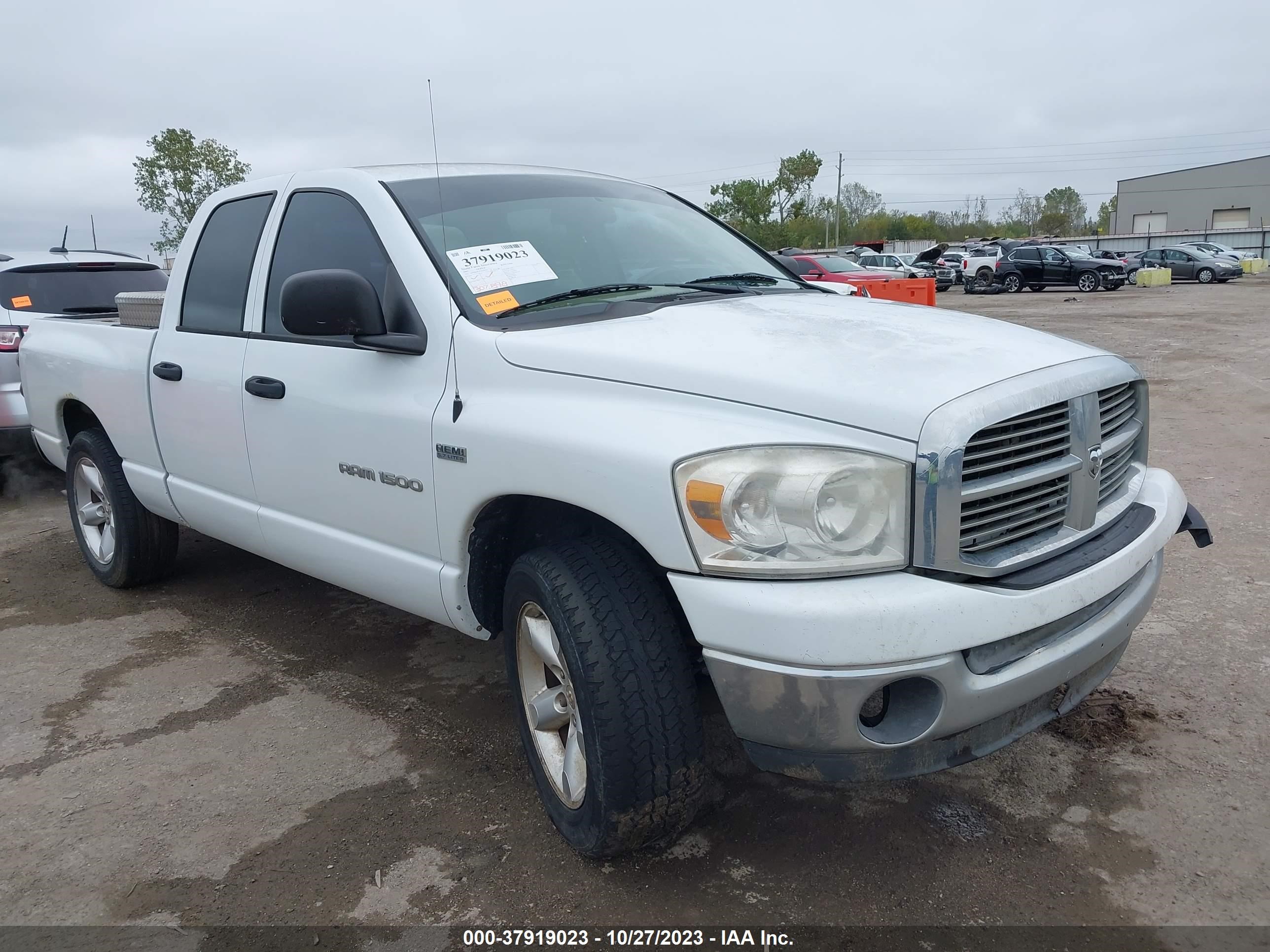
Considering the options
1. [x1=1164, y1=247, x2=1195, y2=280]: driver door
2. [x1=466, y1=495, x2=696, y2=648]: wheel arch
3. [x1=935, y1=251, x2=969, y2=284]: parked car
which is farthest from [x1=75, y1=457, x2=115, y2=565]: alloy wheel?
[x1=1164, y1=247, x2=1195, y2=280]: driver door

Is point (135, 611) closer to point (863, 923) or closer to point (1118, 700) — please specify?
point (863, 923)

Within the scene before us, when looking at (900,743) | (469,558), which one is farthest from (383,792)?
(900,743)

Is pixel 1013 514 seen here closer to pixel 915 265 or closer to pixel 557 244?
pixel 557 244

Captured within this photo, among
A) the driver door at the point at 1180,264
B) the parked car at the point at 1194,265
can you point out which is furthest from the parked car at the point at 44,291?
the driver door at the point at 1180,264

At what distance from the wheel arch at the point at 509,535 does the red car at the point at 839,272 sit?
11323 millimetres

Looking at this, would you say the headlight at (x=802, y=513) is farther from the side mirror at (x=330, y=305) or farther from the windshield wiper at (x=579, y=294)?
the side mirror at (x=330, y=305)

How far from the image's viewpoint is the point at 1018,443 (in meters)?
2.29

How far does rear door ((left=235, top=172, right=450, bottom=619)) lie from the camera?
2.90m

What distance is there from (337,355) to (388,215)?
46 centimetres

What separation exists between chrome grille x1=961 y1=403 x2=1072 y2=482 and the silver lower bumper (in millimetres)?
410

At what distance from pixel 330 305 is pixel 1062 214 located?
102 meters

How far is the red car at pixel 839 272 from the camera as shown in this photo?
55.1 ft

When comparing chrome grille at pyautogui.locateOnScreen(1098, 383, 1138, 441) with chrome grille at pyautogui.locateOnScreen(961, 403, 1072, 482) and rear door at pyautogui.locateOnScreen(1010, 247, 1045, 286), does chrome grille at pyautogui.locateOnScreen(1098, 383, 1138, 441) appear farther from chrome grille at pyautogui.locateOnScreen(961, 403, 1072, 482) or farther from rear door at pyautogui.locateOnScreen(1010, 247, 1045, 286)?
rear door at pyautogui.locateOnScreen(1010, 247, 1045, 286)

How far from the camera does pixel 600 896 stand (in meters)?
2.47
